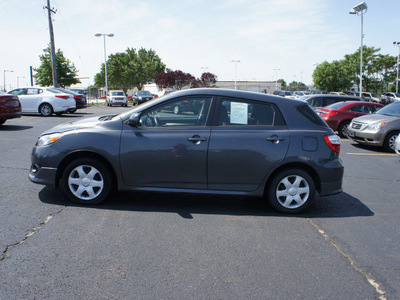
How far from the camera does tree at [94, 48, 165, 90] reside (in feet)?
226

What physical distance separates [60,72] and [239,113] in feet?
163

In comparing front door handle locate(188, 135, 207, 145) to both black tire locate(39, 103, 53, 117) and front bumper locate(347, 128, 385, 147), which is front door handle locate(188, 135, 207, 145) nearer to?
front bumper locate(347, 128, 385, 147)

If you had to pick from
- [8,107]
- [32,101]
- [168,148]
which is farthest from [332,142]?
[32,101]

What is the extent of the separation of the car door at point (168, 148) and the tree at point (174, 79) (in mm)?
58841

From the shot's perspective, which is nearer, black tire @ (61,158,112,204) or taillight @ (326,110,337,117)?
black tire @ (61,158,112,204)

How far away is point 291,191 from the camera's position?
503 cm

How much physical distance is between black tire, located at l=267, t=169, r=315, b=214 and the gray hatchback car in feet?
0.04

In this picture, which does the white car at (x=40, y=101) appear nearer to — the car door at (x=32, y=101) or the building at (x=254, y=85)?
the car door at (x=32, y=101)

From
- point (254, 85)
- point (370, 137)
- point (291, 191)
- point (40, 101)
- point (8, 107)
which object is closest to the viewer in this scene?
point (291, 191)

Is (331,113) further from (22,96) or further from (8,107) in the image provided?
(22,96)

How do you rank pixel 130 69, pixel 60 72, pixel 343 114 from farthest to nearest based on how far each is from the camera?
1. pixel 130 69
2. pixel 60 72
3. pixel 343 114

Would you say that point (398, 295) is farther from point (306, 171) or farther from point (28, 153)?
point (28, 153)

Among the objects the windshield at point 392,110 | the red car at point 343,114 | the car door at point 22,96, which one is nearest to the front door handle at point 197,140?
the windshield at point 392,110

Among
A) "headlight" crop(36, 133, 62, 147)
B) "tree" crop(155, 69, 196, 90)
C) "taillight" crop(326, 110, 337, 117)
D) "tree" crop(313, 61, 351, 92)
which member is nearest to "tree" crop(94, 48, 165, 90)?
"tree" crop(155, 69, 196, 90)
